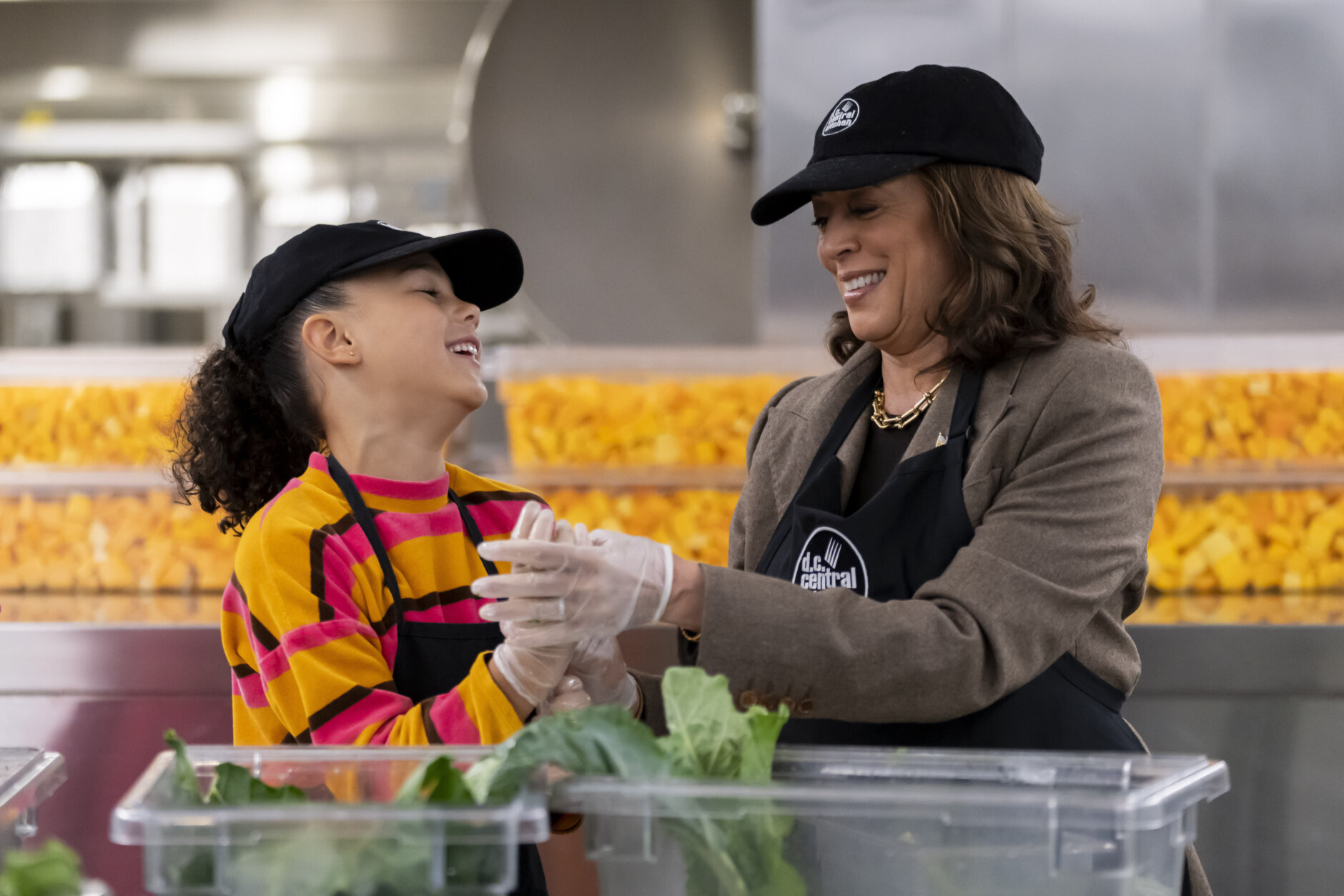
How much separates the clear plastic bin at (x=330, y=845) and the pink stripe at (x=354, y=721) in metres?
0.28

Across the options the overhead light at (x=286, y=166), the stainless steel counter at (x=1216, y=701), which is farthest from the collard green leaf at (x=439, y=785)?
the overhead light at (x=286, y=166)

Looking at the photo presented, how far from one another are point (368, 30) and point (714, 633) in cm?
344

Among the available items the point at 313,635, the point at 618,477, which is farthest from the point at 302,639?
the point at 618,477

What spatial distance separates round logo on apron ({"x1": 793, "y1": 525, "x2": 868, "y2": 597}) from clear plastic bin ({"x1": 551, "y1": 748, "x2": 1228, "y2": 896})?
0.46 metres

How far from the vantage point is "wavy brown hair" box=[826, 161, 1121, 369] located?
1.38 m

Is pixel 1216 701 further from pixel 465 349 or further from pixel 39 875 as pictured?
pixel 39 875

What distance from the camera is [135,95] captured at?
413cm

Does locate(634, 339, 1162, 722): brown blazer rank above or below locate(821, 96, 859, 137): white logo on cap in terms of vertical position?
below

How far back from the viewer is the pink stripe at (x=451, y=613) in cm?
130

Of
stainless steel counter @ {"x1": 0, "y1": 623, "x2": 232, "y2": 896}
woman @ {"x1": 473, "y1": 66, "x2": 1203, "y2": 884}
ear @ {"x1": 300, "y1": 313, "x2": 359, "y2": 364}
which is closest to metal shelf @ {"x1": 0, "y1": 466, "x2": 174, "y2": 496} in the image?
stainless steel counter @ {"x1": 0, "y1": 623, "x2": 232, "y2": 896}

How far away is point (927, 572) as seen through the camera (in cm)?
131

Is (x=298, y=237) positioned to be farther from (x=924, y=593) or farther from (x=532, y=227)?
(x=532, y=227)

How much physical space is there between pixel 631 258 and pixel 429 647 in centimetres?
245

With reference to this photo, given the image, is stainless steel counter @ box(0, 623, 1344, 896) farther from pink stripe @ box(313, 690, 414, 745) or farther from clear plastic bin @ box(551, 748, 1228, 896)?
clear plastic bin @ box(551, 748, 1228, 896)
